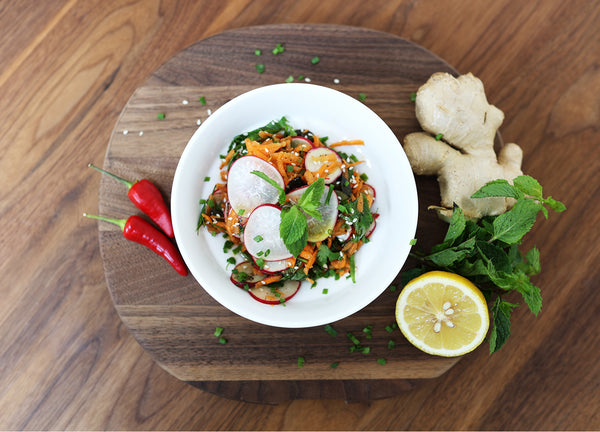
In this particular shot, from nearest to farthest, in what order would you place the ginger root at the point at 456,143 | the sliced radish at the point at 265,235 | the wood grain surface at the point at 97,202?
the sliced radish at the point at 265,235, the ginger root at the point at 456,143, the wood grain surface at the point at 97,202

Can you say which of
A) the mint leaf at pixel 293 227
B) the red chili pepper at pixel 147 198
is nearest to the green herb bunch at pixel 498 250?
the mint leaf at pixel 293 227

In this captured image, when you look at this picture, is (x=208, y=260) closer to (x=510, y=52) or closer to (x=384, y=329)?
(x=384, y=329)

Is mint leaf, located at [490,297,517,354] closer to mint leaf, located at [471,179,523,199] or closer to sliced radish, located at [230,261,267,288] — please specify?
mint leaf, located at [471,179,523,199]

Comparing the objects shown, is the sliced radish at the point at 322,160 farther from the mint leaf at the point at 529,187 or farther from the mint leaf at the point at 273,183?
the mint leaf at the point at 529,187

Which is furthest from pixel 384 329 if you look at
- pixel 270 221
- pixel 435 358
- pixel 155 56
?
pixel 155 56

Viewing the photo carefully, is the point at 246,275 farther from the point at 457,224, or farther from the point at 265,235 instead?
the point at 457,224

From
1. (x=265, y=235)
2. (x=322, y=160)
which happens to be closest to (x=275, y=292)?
(x=265, y=235)
